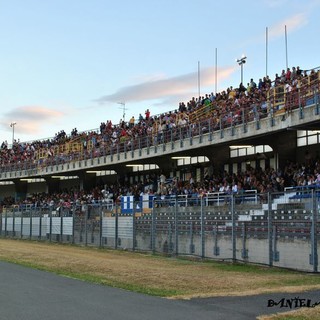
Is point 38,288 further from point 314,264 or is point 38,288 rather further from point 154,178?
point 154,178

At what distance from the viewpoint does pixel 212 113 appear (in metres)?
34.3

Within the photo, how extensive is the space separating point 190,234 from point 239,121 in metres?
11.8

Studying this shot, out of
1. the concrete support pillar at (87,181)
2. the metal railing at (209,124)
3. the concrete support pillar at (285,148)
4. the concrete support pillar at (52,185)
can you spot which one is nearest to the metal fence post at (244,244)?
the metal railing at (209,124)

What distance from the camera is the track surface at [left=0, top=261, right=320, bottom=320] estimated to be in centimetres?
798

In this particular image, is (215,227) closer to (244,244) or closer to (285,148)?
(244,244)

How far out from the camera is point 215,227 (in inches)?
752

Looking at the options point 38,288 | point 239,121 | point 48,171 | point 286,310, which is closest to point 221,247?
point 38,288

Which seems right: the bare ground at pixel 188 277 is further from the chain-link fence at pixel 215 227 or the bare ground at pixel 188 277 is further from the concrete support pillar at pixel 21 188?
the concrete support pillar at pixel 21 188

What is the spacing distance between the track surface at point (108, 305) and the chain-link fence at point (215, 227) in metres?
5.42

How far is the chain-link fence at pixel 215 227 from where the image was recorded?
1562 centimetres

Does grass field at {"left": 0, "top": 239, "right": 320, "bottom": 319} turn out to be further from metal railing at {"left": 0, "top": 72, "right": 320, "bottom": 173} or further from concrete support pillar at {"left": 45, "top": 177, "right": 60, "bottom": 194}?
concrete support pillar at {"left": 45, "top": 177, "right": 60, "bottom": 194}

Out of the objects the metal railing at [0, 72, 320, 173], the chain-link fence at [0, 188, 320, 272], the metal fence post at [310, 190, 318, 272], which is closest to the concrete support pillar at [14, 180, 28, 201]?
the metal railing at [0, 72, 320, 173]

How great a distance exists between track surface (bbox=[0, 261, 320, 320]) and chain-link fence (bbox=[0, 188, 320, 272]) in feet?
17.8

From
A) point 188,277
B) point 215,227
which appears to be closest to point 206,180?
point 215,227
